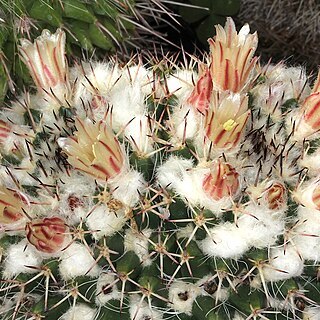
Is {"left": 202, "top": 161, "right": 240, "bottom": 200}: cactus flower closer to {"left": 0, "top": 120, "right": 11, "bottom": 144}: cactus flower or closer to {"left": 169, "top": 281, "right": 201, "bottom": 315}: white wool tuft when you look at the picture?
{"left": 169, "top": 281, "right": 201, "bottom": 315}: white wool tuft

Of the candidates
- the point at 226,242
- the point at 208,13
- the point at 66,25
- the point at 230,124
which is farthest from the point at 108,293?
the point at 208,13

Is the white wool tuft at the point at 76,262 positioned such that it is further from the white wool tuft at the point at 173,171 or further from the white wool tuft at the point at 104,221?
the white wool tuft at the point at 173,171

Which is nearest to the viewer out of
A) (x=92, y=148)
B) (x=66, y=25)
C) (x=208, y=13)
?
(x=92, y=148)

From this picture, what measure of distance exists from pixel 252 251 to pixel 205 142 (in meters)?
0.16

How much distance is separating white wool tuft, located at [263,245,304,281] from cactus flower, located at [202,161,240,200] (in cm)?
10

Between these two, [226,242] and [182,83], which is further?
[182,83]

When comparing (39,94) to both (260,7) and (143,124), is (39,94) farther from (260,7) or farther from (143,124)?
(260,7)

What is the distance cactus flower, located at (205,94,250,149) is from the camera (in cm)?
88

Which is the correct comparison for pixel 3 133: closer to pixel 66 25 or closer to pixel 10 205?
pixel 10 205

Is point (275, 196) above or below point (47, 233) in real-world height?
above

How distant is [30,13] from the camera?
1.20m

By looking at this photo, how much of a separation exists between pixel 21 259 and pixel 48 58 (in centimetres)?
32

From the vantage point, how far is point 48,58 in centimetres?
104

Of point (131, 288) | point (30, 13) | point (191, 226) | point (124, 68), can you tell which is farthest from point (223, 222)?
point (30, 13)
